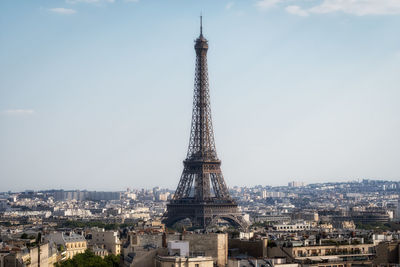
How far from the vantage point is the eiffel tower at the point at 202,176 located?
132 meters

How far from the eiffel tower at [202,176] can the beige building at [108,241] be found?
38.5 metres

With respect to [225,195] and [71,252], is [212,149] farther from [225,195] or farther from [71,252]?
[71,252]

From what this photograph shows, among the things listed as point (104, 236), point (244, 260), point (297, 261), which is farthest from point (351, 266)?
point (104, 236)

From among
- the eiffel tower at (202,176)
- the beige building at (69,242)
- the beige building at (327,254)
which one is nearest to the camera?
the beige building at (327,254)

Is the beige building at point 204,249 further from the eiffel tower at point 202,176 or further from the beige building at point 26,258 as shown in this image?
the eiffel tower at point 202,176

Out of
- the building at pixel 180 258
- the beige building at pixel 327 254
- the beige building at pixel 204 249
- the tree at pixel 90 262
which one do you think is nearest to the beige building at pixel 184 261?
the building at pixel 180 258

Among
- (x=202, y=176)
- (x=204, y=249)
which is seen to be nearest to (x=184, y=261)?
(x=204, y=249)

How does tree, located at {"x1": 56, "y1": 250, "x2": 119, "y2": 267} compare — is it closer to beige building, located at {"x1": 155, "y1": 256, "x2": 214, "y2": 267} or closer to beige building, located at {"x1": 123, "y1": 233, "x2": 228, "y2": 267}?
beige building, located at {"x1": 123, "y1": 233, "x2": 228, "y2": 267}

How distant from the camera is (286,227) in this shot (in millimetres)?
126688

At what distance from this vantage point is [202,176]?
13438 cm

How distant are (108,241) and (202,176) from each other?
150 ft

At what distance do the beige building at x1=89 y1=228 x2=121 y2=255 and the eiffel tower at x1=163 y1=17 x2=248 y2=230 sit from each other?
38.5 meters

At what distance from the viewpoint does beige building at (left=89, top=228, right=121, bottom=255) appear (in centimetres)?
8612

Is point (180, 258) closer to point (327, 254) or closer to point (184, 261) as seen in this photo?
point (184, 261)
